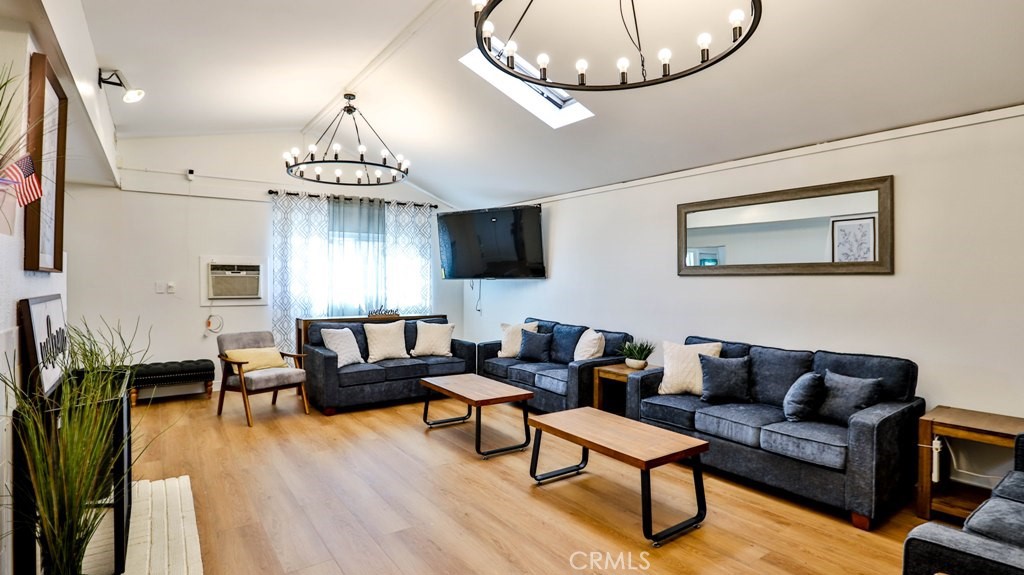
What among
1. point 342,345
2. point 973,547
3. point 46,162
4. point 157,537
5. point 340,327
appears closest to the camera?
point 973,547

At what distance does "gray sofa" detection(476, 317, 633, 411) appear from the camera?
15.0ft

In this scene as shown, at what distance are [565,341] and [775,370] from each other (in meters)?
2.20

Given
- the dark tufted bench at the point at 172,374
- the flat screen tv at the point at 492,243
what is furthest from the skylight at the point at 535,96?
the dark tufted bench at the point at 172,374

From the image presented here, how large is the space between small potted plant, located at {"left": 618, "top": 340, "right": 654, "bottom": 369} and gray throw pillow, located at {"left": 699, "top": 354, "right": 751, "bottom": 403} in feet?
2.53

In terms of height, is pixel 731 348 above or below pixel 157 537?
above

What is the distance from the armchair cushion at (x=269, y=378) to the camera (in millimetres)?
4645

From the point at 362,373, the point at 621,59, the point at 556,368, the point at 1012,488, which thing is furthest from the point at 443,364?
the point at 1012,488

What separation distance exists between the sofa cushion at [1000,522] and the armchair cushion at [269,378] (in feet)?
15.9

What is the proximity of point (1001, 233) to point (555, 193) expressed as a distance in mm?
3906

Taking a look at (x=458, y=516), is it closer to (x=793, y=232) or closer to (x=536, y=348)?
(x=536, y=348)

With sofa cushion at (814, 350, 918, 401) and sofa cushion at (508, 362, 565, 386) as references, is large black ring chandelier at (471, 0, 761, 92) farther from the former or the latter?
sofa cushion at (508, 362, 565, 386)

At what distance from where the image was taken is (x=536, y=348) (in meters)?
5.50

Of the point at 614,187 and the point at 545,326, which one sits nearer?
the point at 614,187

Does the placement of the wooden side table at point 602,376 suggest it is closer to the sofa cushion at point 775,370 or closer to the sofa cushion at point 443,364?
the sofa cushion at point 775,370
